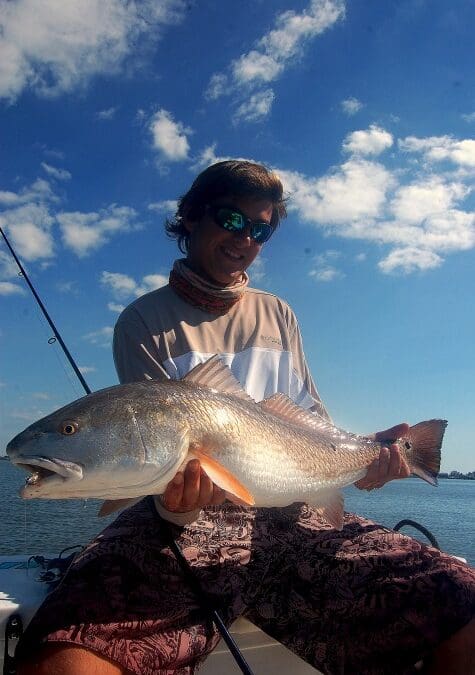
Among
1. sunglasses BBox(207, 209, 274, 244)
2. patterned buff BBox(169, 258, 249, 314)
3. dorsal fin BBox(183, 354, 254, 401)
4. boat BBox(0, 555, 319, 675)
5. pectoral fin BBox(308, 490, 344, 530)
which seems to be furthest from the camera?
sunglasses BBox(207, 209, 274, 244)

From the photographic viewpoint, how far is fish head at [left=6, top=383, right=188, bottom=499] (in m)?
2.46

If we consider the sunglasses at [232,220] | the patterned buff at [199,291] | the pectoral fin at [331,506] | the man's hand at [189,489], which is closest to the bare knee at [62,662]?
the man's hand at [189,489]

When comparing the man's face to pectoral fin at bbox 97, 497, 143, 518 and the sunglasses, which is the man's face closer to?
the sunglasses

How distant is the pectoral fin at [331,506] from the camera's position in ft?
11.6

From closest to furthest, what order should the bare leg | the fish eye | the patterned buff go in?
the fish eye, the bare leg, the patterned buff

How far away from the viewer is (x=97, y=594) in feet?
8.79

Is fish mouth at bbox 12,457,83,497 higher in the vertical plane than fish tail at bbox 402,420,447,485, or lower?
lower

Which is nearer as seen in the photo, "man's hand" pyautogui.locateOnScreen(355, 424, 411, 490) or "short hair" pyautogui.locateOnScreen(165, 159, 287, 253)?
"man's hand" pyautogui.locateOnScreen(355, 424, 411, 490)

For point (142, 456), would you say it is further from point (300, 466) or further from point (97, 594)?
point (300, 466)

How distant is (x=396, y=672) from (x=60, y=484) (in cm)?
220

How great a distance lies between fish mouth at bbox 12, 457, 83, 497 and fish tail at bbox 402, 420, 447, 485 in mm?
2600

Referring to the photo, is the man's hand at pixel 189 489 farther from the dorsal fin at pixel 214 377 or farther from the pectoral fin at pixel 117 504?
the dorsal fin at pixel 214 377

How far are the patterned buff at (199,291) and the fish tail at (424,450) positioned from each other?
67.9 inches

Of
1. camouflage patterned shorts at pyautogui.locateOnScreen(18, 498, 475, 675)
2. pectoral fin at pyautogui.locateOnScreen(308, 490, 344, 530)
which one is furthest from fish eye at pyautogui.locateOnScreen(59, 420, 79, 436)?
pectoral fin at pyautogui.locateOnScreen(308, 490, 344, 530)
